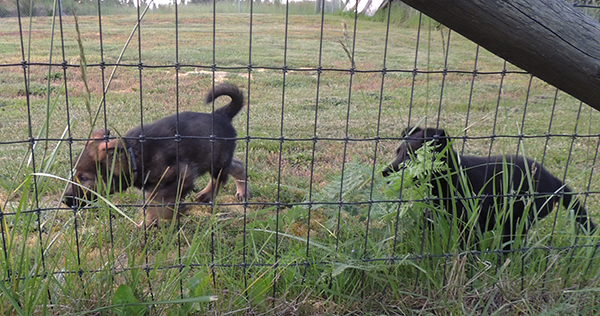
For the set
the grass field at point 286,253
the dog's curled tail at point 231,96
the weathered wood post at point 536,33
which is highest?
the weathered wood post at point 536,33

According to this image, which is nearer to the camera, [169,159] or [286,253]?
[286,253]

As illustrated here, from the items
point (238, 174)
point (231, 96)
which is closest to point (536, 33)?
point (231, 96)

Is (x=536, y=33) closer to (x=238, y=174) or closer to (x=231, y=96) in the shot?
(x=231, y=96)

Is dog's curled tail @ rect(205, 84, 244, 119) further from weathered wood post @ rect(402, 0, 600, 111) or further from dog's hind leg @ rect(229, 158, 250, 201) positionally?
weathered wood post @ rect(402, 0, 600, 111)

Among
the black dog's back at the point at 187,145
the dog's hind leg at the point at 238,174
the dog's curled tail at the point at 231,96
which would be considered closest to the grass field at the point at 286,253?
the dog's hind leg at the point at 238,174

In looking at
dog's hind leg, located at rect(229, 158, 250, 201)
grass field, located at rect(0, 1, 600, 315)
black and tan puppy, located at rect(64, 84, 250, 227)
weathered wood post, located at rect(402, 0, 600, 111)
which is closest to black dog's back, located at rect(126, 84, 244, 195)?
black and tan puppy, located at rect(64, 84, 250, 227)

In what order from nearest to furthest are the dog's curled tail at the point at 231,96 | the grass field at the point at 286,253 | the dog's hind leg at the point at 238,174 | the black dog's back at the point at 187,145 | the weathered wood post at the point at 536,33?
the weathered wood post at the point at 536,33 → the grass field at the point at 286,253 → the black dog's back at the point at 187,145 → the dog's curled tail at the point at 231,96 → the dog's hind leg at the point at 238,174

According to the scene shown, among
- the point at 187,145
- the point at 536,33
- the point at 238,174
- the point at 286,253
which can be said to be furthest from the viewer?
the point at 238,174

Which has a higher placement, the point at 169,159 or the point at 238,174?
the point at 169,159

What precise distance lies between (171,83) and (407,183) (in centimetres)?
570

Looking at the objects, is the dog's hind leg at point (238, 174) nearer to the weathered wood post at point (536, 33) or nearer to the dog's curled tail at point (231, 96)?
the dog's curled tail at point (231, 96)

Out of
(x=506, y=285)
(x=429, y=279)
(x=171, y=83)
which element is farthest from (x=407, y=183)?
(x=171, y=83)

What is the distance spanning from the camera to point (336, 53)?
42.3ft

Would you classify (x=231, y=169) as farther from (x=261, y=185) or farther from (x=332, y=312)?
(x=332, y=312)
